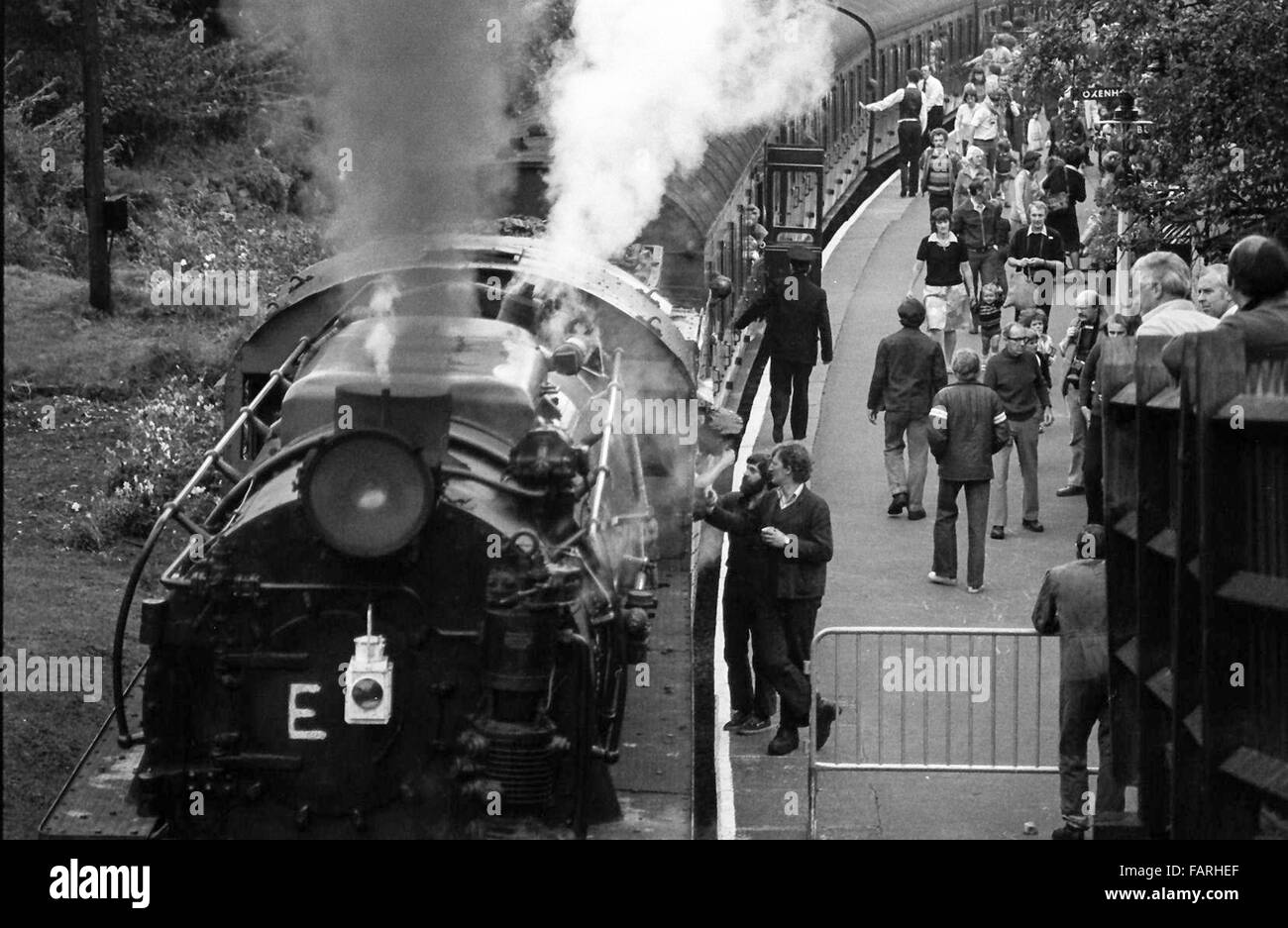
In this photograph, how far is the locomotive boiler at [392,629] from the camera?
6.95 metres

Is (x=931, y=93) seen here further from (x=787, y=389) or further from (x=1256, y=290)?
(x=1256, y=290)

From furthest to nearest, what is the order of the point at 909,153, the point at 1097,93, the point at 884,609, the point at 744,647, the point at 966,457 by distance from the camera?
the point at 909,153 < the point at 1097,93 < the point at 966,457 < the point at 884,609 < the point at 744,647

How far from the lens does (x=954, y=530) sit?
1273 cm

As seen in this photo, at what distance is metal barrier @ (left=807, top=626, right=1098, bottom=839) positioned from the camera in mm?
9469

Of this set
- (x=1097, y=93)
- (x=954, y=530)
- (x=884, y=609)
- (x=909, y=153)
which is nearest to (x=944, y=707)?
(x=884, y=609)

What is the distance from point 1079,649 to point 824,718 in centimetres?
170

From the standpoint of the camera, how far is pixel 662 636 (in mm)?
9625

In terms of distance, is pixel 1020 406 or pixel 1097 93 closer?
pixel 1020 406

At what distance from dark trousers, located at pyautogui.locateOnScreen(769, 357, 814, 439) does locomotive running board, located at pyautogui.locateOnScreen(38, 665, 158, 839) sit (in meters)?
7.71

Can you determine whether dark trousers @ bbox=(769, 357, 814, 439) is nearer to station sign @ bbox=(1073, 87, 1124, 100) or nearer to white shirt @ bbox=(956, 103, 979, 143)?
station sign @ bbox=(1073, 87, 1124, 100)

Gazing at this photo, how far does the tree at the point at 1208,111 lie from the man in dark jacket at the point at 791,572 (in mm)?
3460

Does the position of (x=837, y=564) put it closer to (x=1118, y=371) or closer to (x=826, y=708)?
(x=826, y=708)

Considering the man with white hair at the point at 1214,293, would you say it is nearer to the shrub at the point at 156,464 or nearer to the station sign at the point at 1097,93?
the station sign at the point at 1097,93
